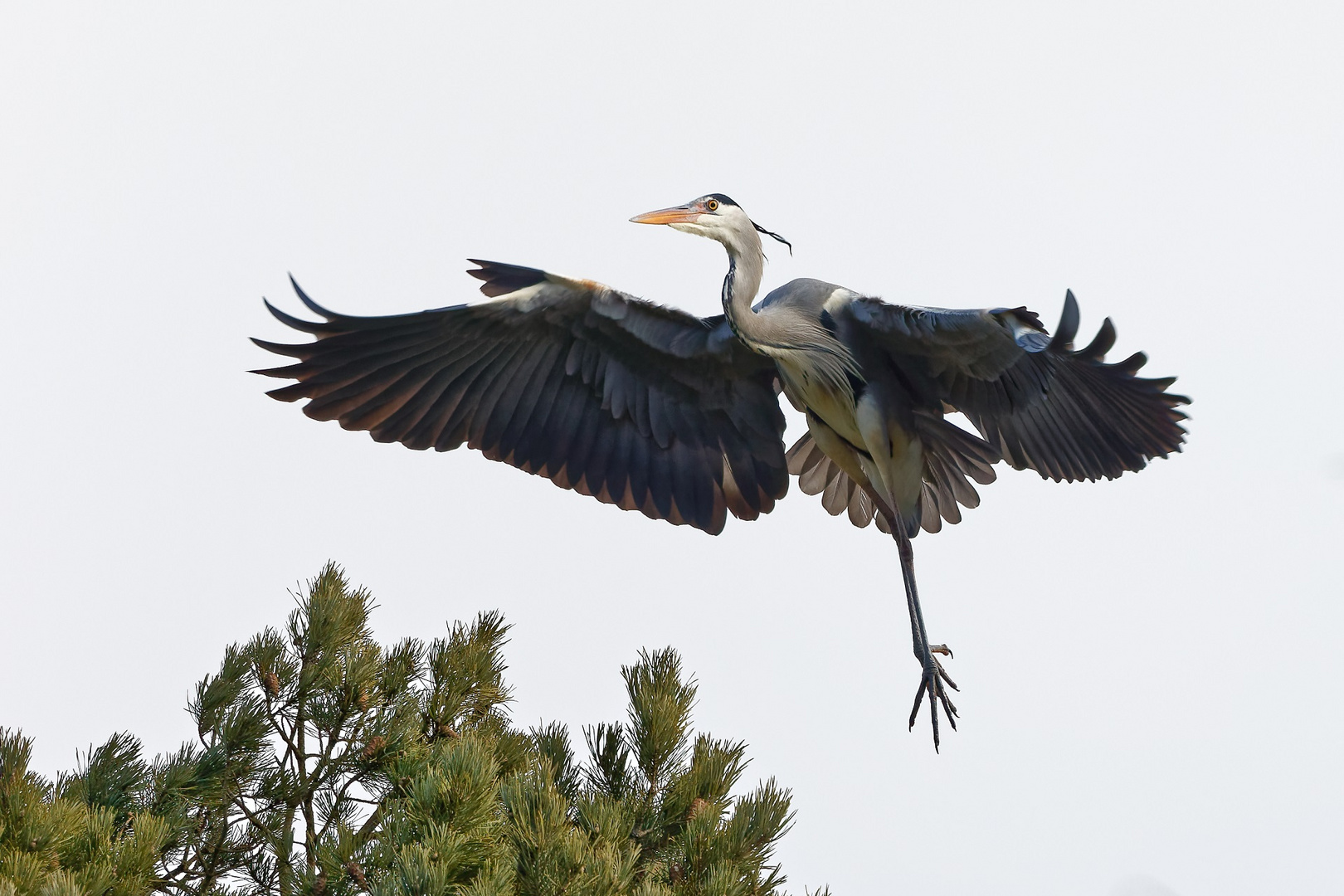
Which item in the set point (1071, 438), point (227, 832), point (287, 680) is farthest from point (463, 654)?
point (1071, 438)

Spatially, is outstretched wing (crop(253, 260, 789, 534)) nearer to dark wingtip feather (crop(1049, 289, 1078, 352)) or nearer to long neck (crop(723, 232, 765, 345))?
long neck (crop(723, 232, 765, 345))

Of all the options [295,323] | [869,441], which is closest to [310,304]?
[295,323]

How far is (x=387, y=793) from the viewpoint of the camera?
3861mm

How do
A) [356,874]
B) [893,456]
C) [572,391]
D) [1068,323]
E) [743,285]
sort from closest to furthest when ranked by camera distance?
[356,874]
[1068,323]
[743,285]
[893,456]
[572,391]

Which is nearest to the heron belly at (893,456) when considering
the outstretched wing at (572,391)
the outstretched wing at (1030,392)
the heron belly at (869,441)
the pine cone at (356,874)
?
the heron belly at (869,441)

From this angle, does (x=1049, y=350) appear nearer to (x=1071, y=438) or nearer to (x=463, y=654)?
(x=1071, y=438)

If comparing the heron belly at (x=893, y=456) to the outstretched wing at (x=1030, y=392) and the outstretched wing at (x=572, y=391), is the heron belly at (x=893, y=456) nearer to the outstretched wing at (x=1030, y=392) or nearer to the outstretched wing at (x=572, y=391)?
the outstretched wing at (x=1030, y=392)

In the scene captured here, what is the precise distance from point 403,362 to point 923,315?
1937 millimetres

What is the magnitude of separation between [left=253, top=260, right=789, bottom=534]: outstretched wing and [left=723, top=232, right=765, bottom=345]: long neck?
0.82ft

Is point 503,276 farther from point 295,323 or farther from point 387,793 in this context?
point 387,793

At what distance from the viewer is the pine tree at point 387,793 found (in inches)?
126

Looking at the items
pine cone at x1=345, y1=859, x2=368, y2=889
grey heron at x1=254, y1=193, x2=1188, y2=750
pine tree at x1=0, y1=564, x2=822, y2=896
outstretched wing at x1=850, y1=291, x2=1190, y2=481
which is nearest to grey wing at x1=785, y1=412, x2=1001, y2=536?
grey heron at x1=254, y1=193, x2=1188, y2=750

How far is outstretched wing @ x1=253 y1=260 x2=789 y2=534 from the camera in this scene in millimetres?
5141

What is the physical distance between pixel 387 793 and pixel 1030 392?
8.28 ft
